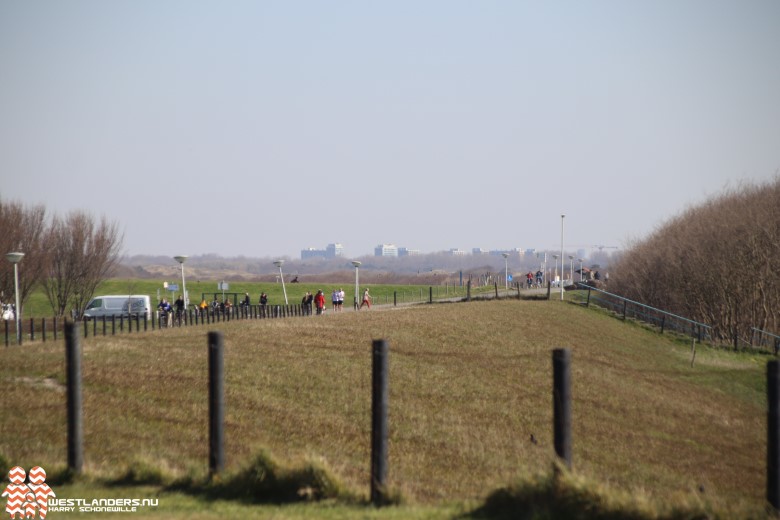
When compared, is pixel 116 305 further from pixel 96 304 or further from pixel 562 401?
pixel 562 401

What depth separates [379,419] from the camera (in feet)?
26.1

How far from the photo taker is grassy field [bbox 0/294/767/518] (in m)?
8.61

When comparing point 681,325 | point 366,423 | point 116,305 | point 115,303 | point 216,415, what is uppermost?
point 216,415

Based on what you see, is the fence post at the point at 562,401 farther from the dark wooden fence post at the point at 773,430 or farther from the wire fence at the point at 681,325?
the wire fence at the point at 681,325

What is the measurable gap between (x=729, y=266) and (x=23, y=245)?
Result: 50.4 meters

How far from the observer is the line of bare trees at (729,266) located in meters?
58.8

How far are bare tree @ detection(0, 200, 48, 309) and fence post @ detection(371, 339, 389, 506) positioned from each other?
57.7m

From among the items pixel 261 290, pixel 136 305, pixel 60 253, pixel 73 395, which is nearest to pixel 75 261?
pixel 60 253

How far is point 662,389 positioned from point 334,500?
23.3 m

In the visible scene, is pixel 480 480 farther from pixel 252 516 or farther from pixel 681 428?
pixel 681 428

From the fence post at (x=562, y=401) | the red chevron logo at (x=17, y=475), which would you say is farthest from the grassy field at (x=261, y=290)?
the fence post at (x=562, y=401)

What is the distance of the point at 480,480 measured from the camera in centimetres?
1384

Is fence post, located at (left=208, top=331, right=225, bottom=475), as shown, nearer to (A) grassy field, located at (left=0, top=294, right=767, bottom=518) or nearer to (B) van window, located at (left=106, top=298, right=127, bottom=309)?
(A) grassy field, located at (left=0, top=294, right=767, bottom=518)

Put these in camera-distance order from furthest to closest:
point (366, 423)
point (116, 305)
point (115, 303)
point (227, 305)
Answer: point (115, 303) → point (116, 305) → point (227, 305) → point (366, 423)
